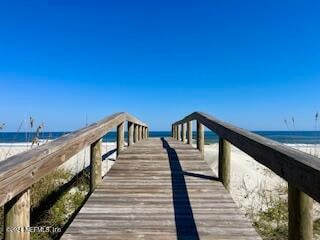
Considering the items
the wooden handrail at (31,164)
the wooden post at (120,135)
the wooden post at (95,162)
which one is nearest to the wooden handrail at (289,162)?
the wooden handrail at (31,164)

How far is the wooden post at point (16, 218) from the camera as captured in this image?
1738 mm

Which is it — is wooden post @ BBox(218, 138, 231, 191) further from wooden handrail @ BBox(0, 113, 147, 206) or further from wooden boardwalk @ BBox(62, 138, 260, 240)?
wooden handrail @ BBox(0, 113, 147, 206)

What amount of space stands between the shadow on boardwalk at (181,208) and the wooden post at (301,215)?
121 cm

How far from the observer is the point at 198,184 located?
486 centimetres

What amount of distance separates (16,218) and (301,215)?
1410mm

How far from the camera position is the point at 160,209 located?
12.5 ft

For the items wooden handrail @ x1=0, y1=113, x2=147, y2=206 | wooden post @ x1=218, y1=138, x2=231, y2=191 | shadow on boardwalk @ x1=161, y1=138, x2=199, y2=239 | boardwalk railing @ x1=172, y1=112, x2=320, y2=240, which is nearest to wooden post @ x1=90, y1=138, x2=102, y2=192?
shadow on boardwalk @ x1=161, y1=138, x2=199, y2=239

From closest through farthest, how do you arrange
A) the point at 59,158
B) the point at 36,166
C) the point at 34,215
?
1. the point at 36,166
2. the point at 59,158
3. the point at 34,215

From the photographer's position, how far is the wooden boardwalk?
3.12m

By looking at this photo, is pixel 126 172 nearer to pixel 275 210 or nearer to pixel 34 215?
pixel 34 215

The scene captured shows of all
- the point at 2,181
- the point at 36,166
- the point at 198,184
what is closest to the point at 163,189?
the point at 198,184

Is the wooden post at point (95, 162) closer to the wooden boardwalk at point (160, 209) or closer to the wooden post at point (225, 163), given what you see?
the wooden boardwalk at point (160, 209)

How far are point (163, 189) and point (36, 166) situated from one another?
2790 millimetres

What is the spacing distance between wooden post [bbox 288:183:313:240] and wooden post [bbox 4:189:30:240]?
1.37m
